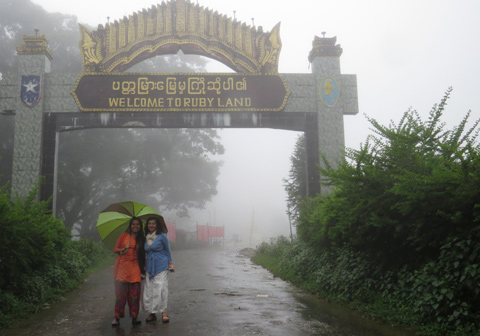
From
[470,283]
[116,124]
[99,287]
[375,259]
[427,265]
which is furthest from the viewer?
[116,124]

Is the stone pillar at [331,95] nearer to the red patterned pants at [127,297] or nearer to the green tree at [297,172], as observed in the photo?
the green tree at [297,172]

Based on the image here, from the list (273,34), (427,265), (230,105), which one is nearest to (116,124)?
(230,105)

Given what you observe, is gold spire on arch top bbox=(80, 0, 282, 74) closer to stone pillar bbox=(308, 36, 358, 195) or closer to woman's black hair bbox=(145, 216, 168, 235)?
stone pillar bbox=(308, 36, 358, 195)

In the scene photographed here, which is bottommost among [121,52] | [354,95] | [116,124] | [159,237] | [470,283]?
[470,283]

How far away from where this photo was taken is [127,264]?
707 centimetres

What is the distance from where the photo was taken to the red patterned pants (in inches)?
268

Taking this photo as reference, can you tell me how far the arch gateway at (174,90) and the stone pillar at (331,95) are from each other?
0.13ft

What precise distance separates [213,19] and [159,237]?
12.1 metres

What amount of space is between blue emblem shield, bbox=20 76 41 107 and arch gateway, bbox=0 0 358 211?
38 millimetres

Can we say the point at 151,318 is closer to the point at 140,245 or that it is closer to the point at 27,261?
the point at 140,245

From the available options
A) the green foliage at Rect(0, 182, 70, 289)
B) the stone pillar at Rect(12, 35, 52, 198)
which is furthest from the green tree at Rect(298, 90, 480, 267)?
the stone pillar at Rect(12, 35, 52, 198)

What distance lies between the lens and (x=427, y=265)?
657cm

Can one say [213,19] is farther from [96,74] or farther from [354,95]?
[354,95]

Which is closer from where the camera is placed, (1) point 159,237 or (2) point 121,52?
(1) point 159,237
